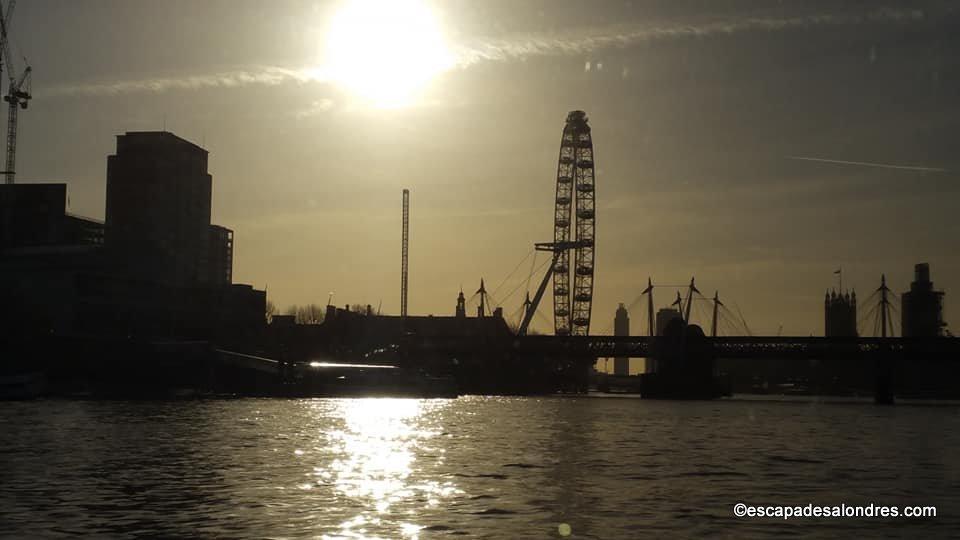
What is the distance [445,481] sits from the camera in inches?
1510

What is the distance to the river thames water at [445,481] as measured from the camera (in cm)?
2803


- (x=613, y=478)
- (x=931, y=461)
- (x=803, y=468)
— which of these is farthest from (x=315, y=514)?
(x=931, y=461)

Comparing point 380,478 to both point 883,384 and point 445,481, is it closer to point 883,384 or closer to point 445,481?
point 445,481

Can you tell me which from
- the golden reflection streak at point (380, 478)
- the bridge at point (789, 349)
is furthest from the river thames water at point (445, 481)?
the bridge at point (789, 349)

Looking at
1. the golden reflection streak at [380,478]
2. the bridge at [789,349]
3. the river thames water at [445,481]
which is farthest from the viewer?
→ the bridge at [789,349]

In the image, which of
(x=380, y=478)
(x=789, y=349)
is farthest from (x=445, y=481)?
(x=789, y=349)

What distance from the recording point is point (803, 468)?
46250 mm

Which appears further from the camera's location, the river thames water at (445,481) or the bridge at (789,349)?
the bridge at (789,349)

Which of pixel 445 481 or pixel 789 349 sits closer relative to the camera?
pixel 445 481

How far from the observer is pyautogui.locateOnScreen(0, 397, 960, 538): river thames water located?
28.0m

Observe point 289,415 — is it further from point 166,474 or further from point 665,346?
point 665,346

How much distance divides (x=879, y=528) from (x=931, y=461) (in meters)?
25.7

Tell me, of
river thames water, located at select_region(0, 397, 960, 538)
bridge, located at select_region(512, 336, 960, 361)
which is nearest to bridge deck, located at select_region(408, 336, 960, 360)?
bridge, located at select_region(512, 336, 960, 361)

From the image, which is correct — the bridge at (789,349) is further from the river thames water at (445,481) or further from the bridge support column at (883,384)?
the river thames water at (445,481)
